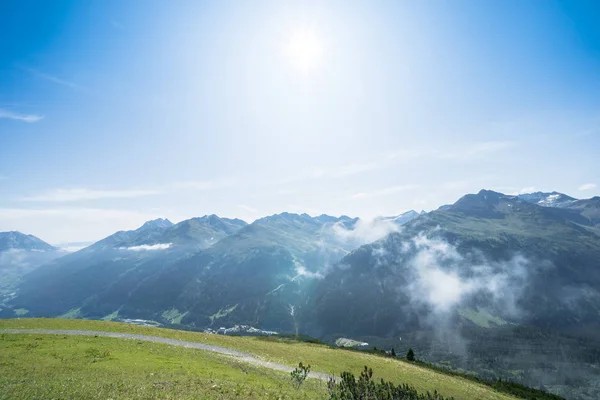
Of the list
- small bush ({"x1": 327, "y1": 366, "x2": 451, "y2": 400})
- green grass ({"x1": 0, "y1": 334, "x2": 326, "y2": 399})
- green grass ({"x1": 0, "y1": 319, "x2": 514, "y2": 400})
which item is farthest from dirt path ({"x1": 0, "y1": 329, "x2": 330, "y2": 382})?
small bush ({"x1": 327, "y1": 366, "x2": 451, "y2": 400})

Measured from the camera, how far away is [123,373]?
31.7 meters

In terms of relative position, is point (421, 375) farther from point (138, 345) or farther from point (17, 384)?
point (17, 384)

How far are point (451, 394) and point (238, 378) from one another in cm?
3228

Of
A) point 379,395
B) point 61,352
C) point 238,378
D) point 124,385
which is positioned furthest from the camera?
point 61,352

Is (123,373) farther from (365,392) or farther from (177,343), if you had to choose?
(365,392)

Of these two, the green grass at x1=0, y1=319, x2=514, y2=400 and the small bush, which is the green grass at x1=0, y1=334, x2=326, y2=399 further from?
the green grass at x1=0, y1=319, x2=514, y2=400

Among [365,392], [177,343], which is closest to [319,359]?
[177,343]

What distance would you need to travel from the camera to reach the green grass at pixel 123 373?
26.6 meters

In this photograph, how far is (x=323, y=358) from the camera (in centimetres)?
5453

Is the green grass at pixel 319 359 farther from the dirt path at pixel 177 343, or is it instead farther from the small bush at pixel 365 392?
the small bush at pixel 365 392

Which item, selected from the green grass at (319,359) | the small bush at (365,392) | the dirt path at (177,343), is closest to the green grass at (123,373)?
the small bush at (365,392)

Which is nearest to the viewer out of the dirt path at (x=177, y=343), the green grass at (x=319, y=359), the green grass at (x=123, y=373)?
the green grass at (x=123, y=373)

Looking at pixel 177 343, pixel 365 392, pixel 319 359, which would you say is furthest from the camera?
pixel 319 359

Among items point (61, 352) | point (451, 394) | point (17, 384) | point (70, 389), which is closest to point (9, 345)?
point (61, 352)
